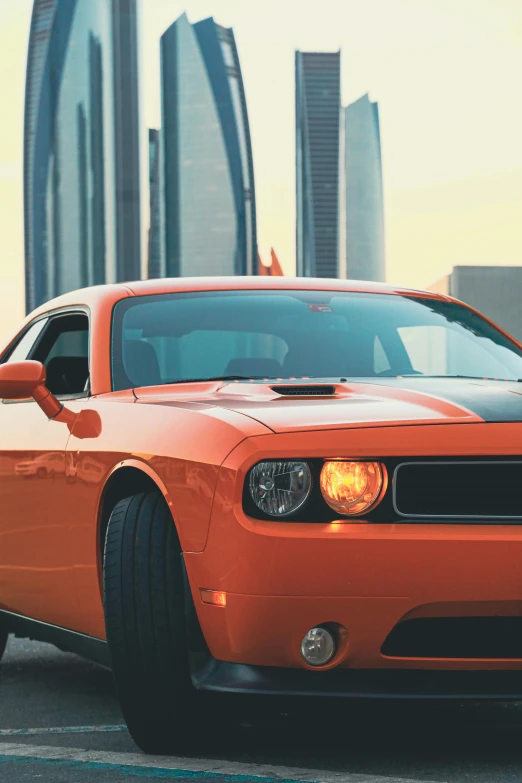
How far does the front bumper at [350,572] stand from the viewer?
364 centimetres

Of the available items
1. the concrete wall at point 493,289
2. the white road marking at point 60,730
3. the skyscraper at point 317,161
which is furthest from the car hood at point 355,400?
the skyscraper at point 317,161

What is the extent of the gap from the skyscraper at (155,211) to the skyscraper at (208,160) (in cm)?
425

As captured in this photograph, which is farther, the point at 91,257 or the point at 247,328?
the point at 91,257

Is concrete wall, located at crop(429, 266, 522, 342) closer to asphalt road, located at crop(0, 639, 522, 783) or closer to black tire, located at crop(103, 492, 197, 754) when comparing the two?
asphalt road, located at crop(0, 639, 522, 783)

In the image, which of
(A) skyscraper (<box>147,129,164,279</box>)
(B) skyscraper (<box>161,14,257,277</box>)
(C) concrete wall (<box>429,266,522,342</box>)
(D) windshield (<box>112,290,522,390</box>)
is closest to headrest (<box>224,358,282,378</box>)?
(D) windshield (<box>112,290,522,390</box>)

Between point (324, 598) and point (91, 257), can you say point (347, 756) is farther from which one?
point (91, 257)

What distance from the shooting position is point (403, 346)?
548 cm

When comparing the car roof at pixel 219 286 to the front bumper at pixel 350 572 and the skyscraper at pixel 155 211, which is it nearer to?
the front bumper at pixel 350 572

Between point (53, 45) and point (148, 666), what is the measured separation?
106528mm

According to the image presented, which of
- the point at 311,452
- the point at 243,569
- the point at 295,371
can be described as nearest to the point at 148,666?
the point at 243,569

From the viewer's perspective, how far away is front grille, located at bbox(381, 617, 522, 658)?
3.76 meters

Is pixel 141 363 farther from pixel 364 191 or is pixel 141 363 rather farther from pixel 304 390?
pixel 364 191

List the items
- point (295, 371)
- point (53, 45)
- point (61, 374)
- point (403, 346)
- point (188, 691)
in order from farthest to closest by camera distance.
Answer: point (53, 45)
point (61, 374)
point (403, 346)
point (295, 371)
point (188, 691)

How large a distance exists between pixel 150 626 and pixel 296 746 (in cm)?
65
